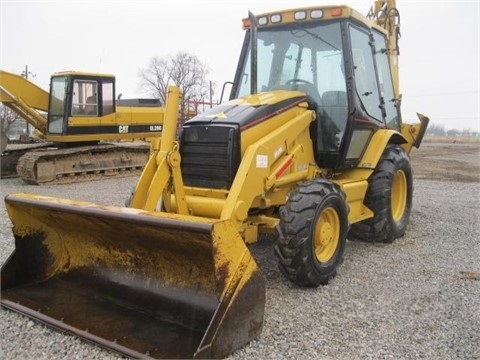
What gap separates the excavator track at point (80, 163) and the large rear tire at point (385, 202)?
8.91 metres

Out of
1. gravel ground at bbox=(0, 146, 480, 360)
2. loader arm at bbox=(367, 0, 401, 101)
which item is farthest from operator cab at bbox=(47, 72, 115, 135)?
loader arm at bbox=(367, 0, 401, 101)

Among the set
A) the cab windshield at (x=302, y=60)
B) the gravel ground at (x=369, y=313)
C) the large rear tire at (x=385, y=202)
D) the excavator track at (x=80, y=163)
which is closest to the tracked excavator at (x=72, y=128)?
the excavator track at (x=80, y=163)

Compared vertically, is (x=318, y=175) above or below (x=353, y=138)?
below

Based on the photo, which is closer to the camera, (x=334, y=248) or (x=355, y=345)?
(x=355, y=345)

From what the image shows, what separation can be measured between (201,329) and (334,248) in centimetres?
180

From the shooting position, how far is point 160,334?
332cm

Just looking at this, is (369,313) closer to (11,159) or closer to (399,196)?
(399,196)

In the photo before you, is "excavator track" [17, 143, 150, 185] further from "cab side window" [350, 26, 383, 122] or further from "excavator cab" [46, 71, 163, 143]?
"cab side window" [350, 26, 383, 122]

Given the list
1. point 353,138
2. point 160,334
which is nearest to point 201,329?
point 160,334

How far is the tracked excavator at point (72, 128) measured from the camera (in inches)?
505

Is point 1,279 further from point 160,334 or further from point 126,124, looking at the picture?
point 126,124

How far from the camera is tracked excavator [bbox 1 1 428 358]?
3336 mm

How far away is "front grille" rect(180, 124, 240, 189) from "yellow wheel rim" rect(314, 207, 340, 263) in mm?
910

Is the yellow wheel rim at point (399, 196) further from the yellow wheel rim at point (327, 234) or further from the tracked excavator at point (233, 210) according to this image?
the yellow wheel rim at point (327, 234)
